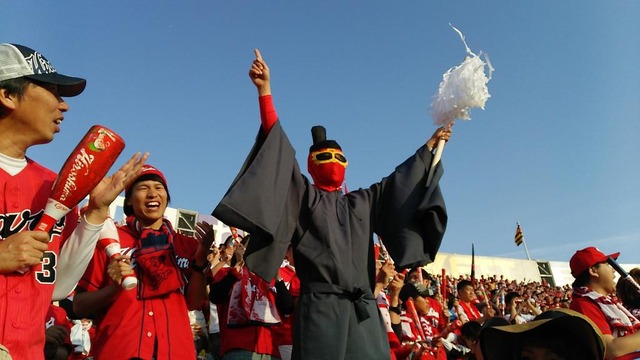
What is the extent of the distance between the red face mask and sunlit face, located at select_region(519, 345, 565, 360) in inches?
64.7

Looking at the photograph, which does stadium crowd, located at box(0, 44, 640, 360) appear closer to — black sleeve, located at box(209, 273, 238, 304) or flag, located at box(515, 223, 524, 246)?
black sleeve, located at box(209, 273, 238, 304)

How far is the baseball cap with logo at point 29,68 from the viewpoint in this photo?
6.81 feet

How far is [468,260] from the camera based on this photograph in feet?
95.5

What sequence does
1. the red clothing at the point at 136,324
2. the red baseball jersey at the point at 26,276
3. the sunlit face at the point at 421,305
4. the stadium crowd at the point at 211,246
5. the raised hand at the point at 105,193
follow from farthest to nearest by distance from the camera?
the sunlit face at the point at 421,305 → the red clothing at the point at 136,324 → the raised hand at the point at 105,193 → the stadium crowd at the point at 211,246 → the red baseball jersey at the point at 26,276

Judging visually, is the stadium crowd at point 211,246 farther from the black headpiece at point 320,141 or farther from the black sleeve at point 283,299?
the black sleeve at point 283,299

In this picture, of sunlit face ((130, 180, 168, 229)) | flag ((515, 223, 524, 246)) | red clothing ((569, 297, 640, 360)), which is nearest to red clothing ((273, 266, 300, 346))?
sunlit face ((130, 180, 168, 229))

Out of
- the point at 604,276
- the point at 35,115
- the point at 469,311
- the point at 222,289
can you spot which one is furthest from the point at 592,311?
the point at 35,115

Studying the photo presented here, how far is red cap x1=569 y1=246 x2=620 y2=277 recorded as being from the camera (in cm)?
531

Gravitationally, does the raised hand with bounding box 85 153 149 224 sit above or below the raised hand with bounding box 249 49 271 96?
below

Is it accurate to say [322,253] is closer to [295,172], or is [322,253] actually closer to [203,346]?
[295,172]

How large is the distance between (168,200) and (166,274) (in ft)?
2.01

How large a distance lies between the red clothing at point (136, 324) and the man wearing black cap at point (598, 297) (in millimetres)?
3339

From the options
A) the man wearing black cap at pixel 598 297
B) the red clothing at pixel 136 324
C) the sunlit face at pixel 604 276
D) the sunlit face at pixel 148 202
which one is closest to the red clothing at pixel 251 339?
the red clothing at pixel 136 324

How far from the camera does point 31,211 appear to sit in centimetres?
206
